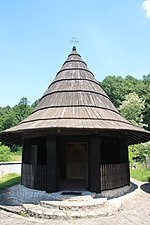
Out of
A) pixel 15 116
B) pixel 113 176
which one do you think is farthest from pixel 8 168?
pixel 15 116

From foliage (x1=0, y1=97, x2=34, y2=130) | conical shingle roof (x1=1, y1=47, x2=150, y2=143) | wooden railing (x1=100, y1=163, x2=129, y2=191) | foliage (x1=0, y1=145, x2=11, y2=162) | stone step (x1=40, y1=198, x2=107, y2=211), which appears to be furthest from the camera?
foliage (x1=0, y1=97, x2=34, y2=130)

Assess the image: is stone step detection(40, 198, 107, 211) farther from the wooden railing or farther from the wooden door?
the wooden door

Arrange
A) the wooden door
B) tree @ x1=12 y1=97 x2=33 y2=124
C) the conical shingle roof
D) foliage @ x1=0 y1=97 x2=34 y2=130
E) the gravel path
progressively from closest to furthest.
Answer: the gravel path < the conical shingle roof < the wooden door < foliage @ x1=0 y1=97 x2=34 y2=130 < tree @ x1=12 y1=97 x2=33 y2=124

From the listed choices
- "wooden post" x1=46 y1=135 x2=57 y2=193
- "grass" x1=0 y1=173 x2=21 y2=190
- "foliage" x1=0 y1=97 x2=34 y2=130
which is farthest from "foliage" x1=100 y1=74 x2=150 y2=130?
"wooden post" x1=46 y1=135 x2=57 y2=193

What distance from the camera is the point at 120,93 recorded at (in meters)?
46.9

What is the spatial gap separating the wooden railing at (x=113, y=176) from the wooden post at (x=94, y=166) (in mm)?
387

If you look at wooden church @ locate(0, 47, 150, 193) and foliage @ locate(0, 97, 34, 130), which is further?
foliage @ locate(0, 97, 34, 130)

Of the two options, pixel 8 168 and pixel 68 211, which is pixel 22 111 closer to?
pixel 8 168

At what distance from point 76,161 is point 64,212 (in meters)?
4.64

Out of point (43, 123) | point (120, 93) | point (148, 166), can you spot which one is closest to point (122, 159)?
point (43, 123)

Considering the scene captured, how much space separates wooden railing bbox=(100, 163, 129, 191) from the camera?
369 inches

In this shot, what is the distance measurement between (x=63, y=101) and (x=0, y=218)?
17.3ft

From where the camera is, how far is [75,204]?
301 inches

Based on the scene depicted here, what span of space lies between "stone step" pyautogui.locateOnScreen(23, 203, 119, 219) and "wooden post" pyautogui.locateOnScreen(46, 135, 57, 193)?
1163 millimetres
